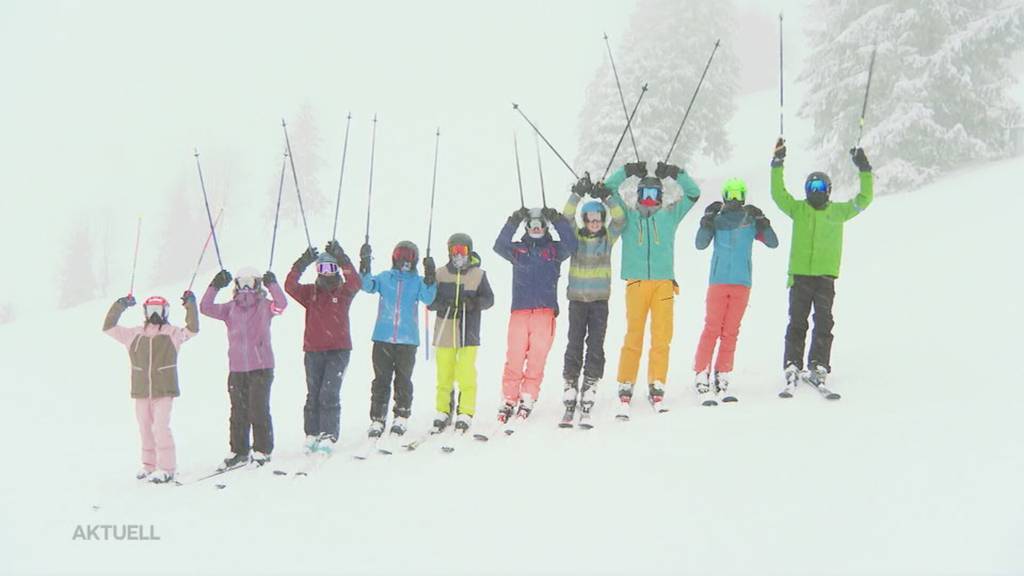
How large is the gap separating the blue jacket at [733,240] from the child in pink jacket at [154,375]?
18.1 ft

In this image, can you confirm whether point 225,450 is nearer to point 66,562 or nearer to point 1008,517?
point 66,562

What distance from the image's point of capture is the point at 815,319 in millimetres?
7047

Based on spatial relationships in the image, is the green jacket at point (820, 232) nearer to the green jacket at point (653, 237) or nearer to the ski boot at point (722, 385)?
the green jacket at point (653, 237)

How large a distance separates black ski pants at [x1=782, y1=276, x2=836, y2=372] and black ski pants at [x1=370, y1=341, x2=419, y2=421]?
3.88 metres

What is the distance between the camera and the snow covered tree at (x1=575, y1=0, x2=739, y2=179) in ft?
75.8

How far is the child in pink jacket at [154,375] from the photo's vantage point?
744 cm

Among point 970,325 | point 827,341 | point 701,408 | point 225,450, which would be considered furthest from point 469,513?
point 970,325

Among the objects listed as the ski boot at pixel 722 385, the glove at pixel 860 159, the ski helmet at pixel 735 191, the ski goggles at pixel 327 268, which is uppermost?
the glove at pixel 860 159

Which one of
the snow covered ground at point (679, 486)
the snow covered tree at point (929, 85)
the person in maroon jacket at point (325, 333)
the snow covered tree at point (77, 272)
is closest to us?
Result: the snow covered ground at point (679, 486)

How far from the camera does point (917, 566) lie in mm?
3965

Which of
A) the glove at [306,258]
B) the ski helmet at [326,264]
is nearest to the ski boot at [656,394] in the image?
the ski helmet at [326,264]

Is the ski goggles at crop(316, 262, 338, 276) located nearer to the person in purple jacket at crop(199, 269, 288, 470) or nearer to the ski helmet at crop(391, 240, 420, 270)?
the person in purple jacket at crop(199, 269, 288, 470)

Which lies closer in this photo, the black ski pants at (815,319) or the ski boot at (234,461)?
the black ski pants at (815,319)

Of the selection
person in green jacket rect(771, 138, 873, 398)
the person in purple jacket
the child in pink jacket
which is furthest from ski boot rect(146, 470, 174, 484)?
person in green jacket rect(771, 138, 873, 398)
